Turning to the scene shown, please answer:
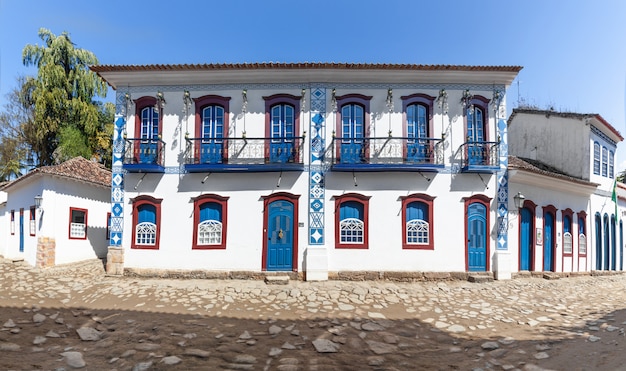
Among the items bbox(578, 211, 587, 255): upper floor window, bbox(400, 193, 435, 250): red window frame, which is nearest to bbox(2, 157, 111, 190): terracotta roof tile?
bbox(400, 193, 435, 250): red window frame

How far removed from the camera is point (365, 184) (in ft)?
36.0

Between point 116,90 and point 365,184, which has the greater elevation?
point 116,90

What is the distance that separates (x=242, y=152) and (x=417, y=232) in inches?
247

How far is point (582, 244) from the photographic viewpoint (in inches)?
552

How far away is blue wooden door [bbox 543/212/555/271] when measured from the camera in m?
12.6

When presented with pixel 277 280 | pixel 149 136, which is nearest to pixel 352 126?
pixel 277 280

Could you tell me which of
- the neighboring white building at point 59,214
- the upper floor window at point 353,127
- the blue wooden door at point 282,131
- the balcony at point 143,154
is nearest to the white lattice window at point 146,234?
the balcony at point 143,154

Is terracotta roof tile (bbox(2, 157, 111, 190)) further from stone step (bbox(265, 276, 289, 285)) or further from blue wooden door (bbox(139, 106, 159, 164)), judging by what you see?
stone step (bbox(265, 276, 289, 285))

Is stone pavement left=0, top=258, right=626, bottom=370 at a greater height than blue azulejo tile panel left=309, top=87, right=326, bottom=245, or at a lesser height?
lesser

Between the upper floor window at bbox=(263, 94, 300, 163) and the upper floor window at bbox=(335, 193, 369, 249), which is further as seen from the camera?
the upper floor window at bbox=(263, 94, 300, 163)

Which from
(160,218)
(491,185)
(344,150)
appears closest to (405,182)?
(344,150)

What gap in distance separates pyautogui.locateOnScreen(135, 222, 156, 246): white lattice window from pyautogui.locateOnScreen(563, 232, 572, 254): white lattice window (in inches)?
604

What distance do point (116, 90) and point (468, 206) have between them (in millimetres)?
12599

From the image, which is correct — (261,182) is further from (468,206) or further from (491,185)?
(491,185)
